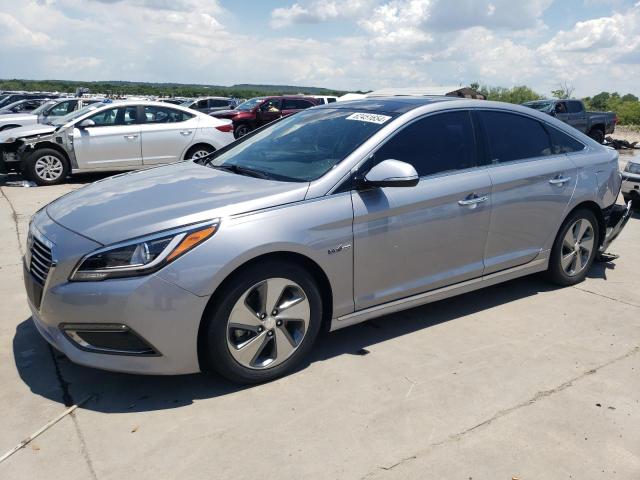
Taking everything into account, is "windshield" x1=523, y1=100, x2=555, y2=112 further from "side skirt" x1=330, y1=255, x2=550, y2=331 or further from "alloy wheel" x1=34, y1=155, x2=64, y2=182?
"side skirt" x1=330, y1=255, x2=550, y2=331

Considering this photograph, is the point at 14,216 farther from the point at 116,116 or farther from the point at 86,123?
the point at 116,116

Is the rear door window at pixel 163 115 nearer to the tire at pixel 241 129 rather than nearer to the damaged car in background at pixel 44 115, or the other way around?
the damaged car in background at pixel 44 115

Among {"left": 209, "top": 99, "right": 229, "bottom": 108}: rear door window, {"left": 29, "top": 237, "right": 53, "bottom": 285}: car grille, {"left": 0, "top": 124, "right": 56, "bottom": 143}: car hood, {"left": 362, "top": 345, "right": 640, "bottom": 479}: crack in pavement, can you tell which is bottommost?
{"left": 362, "top": 345, "right": 640, "bottom": 479}: crack in pavement

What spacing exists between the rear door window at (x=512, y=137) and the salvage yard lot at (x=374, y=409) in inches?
49.4

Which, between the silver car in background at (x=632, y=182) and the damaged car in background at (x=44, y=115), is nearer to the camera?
the silver car in background at (x=632, y=182)

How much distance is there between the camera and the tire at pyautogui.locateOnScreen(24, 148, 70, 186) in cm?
1023

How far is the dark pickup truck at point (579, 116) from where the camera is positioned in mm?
20344

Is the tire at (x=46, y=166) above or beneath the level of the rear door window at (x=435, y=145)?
beneath

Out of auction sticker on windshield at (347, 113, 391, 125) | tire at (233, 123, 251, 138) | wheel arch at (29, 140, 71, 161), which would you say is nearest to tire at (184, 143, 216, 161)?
wheel arch at (29, 140, 71, 161)

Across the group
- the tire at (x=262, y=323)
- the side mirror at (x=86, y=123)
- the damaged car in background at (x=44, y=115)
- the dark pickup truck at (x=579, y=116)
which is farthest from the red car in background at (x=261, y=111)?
the tire at (x=262, y=323)

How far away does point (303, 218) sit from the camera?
10.7ft

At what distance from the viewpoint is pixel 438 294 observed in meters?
4.00

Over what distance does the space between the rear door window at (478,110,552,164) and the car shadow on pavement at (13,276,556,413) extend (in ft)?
4.20

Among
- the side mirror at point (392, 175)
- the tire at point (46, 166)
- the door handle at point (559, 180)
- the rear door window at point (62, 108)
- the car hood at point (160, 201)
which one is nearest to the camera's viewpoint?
the car hood at point (160, 201)
